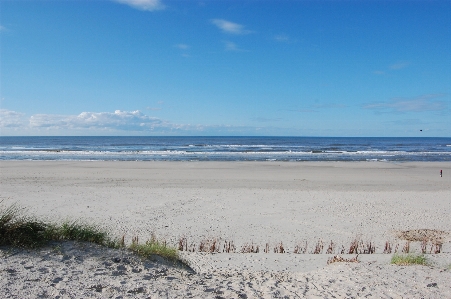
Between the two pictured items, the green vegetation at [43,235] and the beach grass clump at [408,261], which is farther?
the beach grass clump at [408,261]

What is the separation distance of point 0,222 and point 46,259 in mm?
1089

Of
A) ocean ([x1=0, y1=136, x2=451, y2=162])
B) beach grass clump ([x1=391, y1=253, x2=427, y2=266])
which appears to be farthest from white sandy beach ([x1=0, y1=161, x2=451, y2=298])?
ocean ([x1=0, y1=136, x2=451, y2=162])

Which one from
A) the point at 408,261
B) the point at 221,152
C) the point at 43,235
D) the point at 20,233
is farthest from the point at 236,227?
the point at 221,152

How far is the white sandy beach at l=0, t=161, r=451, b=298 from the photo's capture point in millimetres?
5137

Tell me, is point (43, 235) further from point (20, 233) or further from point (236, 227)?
point (236, 227)

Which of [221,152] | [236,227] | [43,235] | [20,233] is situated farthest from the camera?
[221,152]

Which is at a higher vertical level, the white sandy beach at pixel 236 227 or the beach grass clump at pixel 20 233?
the beach grass clump at pixel 20 233

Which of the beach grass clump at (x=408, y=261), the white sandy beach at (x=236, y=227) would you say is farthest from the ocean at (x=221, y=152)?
the beach grass clump at (x=408, y=261)

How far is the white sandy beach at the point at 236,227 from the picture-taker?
514cm

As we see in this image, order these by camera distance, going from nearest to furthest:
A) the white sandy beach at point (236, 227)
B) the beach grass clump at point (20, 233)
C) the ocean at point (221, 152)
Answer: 1. the white sandy beach at point (236, 227)
2. the beach grass clump at point (20, 233)
3. the ocean at point (221, 152)

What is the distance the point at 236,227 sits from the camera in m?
10.3

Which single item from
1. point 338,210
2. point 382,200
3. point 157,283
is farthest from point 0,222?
point 382,200

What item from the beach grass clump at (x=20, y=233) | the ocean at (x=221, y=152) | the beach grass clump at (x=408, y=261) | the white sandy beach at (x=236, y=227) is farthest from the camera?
the ocean at (x=221, y=152)

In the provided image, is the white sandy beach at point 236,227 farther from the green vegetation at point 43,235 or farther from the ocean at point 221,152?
the ocean at point 221,152
